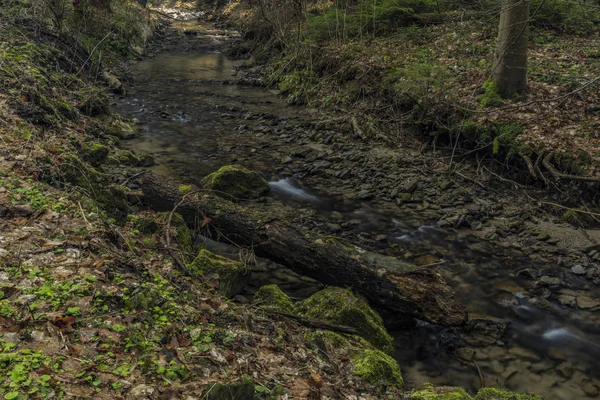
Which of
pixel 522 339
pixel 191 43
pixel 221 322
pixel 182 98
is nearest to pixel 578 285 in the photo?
pixel 522 339

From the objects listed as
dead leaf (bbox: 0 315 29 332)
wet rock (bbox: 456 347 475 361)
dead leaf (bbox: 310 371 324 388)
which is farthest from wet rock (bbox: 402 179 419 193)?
dead leaf (bbox: 0 315 29 332)

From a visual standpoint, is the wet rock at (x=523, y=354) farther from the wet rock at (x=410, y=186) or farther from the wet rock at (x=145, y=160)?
the wet rock at (x=145, y=160)

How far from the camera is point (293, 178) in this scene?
1024 cm

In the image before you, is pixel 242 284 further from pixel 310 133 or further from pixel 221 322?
pixel 310 133

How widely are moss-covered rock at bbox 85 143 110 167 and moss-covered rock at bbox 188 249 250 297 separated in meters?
3.76

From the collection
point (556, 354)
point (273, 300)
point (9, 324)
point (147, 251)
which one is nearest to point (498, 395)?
point (556, 354)

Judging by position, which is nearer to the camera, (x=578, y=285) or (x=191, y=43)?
(x=578, y=285)

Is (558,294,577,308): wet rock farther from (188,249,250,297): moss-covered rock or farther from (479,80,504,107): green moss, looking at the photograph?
(479,80,504,107): green moss

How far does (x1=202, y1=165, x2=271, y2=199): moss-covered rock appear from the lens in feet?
29.0

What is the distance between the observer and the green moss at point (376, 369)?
160 inches

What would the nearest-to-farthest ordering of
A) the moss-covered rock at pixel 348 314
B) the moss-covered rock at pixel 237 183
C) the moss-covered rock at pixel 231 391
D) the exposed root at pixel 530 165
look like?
the moss-covered rock at pixel 231 391
the moss-covered rock at pixel 348 314
the exposed root at pixel 530 165
the moss-covered rock at pixel 237 183

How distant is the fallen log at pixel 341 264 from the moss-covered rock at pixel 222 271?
518 mm

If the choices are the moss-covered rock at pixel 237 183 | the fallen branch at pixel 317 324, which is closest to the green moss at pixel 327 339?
the fallen branch at pixel 317 324

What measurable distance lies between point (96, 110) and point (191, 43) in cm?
1708
